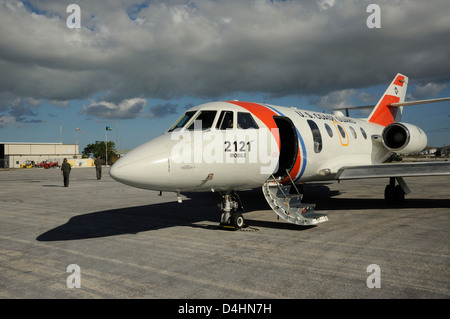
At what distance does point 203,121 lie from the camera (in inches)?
333

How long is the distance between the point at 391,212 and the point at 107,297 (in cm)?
973

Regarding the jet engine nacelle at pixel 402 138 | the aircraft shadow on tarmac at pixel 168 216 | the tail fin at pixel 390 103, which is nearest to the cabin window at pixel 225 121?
the aircraft shadow on tarmac at pixel 168 216

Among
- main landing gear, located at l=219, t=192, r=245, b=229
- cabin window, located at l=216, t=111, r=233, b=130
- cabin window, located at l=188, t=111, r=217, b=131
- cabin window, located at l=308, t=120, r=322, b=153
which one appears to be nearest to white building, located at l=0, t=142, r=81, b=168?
cabin window, located at l=308, t=120, r=322, b=153

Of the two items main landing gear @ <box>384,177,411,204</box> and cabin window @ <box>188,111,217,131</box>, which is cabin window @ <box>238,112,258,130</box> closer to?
cabin window @ <box>188,111,217,131</box>

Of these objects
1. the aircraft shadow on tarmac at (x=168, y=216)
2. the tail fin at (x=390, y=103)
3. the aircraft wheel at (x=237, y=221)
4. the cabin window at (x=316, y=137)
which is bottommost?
the aircraft shadow on tarmac at (x=168, y=216)

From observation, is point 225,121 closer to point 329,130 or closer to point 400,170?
point 329,130

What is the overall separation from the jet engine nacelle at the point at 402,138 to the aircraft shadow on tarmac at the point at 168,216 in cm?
223

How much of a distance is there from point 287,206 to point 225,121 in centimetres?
268

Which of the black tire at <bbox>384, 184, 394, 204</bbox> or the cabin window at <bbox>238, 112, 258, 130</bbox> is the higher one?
the cabin window at <bbox>238, 112, 258, 130</bbox>

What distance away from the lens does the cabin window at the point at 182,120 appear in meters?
8.49

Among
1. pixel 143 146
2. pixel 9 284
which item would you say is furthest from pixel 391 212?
pixel 9 284

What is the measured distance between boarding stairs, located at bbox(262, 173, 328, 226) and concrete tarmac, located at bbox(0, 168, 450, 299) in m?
0.31

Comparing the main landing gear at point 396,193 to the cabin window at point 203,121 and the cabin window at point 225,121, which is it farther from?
the cabin window at point 203,121

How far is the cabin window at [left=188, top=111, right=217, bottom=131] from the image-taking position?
8.33 meters
